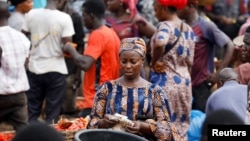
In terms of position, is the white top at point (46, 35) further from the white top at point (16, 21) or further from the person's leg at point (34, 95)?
the white top at point (16, 21)

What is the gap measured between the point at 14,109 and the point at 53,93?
116 centimetres

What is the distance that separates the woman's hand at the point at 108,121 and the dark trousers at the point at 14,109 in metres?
2.44

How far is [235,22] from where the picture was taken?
1480 cm

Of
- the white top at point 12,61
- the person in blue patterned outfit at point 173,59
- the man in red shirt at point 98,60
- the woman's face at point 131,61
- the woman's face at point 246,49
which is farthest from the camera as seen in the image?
the man in red shirt at point 98,60

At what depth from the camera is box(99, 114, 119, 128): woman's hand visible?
255 inches

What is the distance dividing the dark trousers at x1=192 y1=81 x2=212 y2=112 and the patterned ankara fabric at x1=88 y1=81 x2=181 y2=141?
3.12 metres

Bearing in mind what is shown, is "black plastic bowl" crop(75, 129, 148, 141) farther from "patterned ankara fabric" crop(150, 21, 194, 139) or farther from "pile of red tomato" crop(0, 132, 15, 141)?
"patterned ankara fabric" crop(150, 21, 194, 139)

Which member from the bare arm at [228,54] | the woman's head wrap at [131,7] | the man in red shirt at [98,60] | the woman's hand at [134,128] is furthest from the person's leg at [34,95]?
the woman's hand at [134,128]

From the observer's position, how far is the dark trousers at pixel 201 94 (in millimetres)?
9797

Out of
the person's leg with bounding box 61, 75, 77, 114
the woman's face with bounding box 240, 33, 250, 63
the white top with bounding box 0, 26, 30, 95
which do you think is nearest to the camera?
the woman's face with bounding box 240, 33, 250, 63

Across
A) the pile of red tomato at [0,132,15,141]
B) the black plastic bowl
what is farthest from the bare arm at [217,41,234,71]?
the black plastic bowl

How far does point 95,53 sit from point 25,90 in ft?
2.63

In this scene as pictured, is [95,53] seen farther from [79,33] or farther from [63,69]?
[79,33]

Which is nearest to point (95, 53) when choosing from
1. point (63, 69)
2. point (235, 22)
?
point (63, 69)
